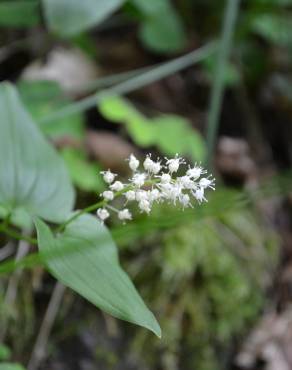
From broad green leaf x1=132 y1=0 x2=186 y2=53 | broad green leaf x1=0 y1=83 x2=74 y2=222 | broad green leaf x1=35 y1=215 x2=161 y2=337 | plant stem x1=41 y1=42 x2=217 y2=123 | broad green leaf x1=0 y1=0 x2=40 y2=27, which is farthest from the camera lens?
broad green leaf x1=132 y1=0 x2=186 y2=53

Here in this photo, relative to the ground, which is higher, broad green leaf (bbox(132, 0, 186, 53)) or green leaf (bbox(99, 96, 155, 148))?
broad green leaf (bbox(132, 0, 186, 53))

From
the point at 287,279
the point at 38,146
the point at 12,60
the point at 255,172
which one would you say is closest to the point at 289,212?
the point at 255,172

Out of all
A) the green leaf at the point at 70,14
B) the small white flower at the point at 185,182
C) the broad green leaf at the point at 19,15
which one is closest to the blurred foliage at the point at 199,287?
the green leaf at the point at 70,14

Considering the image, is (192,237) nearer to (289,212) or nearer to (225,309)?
(225,309)

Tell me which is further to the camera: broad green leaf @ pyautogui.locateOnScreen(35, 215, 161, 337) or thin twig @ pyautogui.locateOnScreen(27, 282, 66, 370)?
thin twig @ pyautogui.locateOnScreen(27, 282, 66, 370)

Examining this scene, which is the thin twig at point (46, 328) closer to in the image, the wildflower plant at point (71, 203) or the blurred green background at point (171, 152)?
the blurred green background at point (171, 152)

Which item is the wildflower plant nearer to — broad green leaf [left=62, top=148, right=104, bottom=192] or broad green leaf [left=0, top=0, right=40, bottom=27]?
broad green leaf [left=62, top=148, right=104, bottom=192]

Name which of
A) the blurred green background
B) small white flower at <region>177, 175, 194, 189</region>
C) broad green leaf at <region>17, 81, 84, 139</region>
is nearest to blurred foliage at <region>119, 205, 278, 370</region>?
the blurred green background
